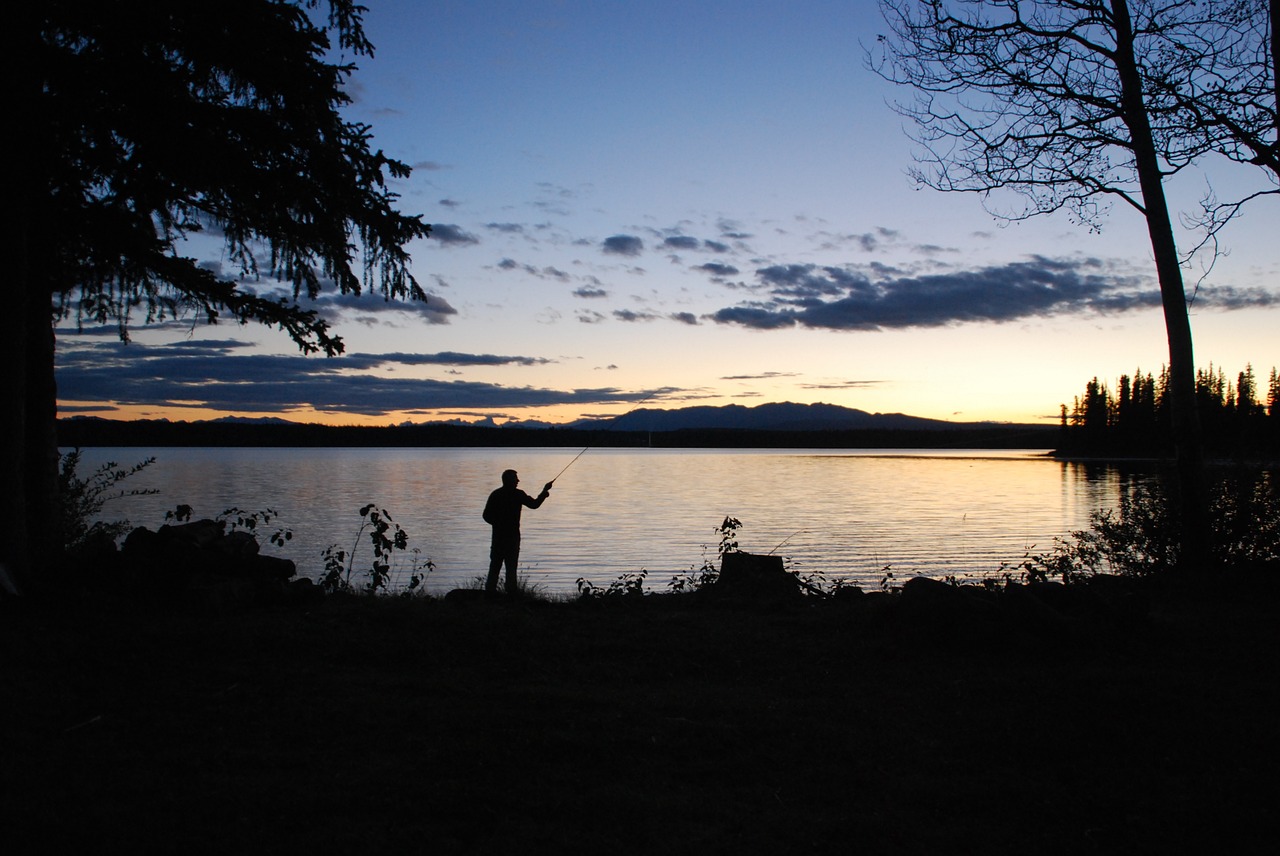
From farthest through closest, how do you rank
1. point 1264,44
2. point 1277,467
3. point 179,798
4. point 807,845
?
1. point 1277,467
2. point 1264,44
3. point 179,798
4. point 807,845

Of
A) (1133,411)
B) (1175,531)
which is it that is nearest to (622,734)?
(1175,531)

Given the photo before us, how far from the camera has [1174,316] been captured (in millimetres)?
12070

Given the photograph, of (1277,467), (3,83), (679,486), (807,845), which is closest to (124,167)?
(3,83)

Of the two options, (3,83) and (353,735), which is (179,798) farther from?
(3,83)

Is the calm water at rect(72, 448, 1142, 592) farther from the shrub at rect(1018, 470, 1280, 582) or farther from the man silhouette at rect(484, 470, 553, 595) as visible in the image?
the shrub at rect(1018, 470, 1280, 582)

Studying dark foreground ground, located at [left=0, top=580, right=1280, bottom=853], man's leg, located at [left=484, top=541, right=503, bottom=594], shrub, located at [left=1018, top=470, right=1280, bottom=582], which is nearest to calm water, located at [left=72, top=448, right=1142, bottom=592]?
man's leg, located at [left=484, top=541, right=503, bottom=594]

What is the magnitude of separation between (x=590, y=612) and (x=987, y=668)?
426 centimetres

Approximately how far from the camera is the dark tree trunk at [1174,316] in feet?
38.4

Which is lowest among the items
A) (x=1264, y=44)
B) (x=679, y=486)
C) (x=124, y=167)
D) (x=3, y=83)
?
(x=679, y=486)

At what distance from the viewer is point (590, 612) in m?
9.60

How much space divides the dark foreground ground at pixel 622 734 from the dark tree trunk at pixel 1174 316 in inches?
145

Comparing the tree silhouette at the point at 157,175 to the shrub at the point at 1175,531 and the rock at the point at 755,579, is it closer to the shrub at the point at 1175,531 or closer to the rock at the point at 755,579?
the rock at the point at 755,579

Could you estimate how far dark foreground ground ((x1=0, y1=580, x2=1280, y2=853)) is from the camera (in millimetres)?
4195

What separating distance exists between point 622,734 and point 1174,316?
35.1 ft
